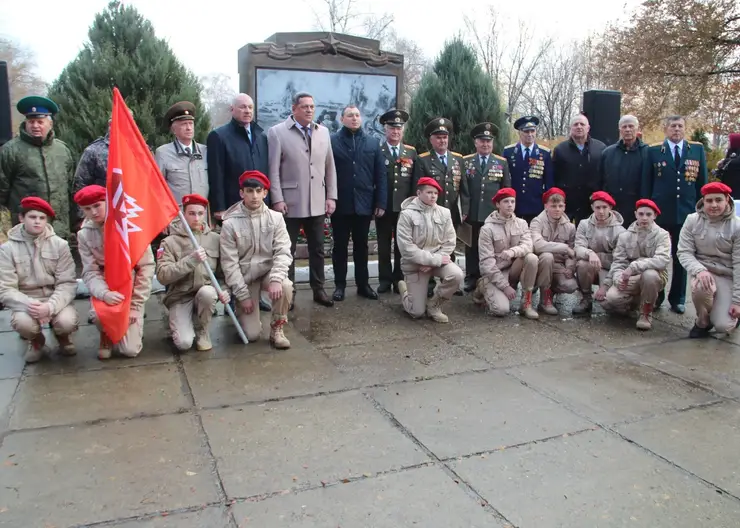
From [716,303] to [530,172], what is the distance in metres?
2.41

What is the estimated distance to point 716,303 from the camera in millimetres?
5480

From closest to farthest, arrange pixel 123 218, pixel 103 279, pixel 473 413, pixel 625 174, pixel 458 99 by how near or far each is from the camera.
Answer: pixel 473 413 → pixel 123 218 → pixel 103 279 → pixel 625 174 → pixel 458 99

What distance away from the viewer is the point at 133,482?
2.96m

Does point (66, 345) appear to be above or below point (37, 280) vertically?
below

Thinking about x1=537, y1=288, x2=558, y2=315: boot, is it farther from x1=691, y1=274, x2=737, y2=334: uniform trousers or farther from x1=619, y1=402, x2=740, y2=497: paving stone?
x1=619, y1=402, x2=740, y2=497: paving stone

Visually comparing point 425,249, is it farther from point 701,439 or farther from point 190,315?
point 701,439

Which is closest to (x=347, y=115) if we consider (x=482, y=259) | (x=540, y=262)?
(x=482, y=259)

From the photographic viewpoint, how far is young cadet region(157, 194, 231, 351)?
197 inches

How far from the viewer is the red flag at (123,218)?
14.9 feet

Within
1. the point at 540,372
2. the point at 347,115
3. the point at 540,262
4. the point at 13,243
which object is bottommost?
the point at 540,372

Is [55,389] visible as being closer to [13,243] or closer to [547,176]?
[13,243]

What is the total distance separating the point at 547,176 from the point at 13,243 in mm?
5208

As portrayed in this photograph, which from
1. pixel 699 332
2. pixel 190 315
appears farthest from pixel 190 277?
pixel 699 332

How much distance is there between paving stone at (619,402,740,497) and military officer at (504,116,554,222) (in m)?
3.51
